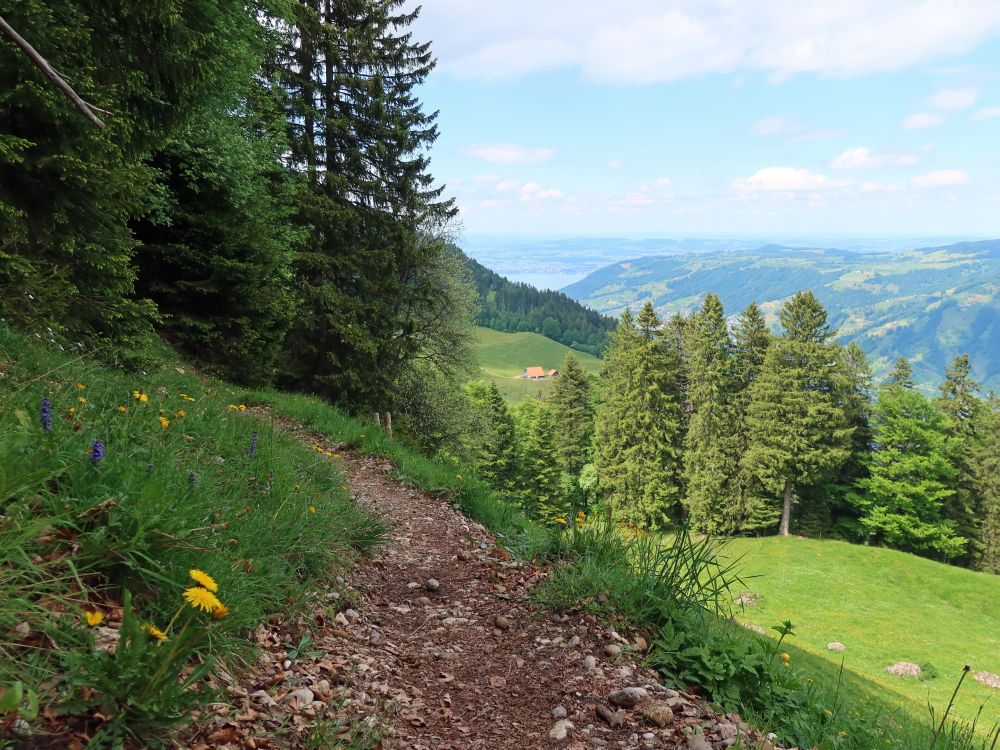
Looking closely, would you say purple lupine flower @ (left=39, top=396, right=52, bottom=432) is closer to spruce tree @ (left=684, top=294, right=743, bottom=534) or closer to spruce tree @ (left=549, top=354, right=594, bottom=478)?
spruce tree @ (left=684, top=294, right=743, bottom=534)

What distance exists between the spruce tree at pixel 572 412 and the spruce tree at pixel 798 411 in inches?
707

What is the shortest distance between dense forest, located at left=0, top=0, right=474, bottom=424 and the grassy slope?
1726cm

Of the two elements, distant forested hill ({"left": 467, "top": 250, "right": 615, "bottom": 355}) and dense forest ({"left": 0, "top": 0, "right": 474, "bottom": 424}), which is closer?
dense forest ({"left": 0, "top": 0, "right": 474, "bottom": 424})

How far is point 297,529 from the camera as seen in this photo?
4055mm

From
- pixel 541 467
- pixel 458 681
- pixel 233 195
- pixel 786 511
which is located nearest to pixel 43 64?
pixel 458 681

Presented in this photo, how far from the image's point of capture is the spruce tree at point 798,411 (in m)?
40.6

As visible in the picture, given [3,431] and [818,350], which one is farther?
[818,350]

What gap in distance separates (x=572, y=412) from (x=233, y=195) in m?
46.9

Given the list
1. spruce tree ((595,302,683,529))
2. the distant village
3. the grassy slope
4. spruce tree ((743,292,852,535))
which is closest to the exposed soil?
the grassy slope

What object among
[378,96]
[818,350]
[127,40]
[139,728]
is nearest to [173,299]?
[127,40]

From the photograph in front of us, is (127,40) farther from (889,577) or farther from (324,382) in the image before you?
(889,577)

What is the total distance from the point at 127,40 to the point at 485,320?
620ft

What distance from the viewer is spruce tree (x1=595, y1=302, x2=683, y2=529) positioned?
1700 inches

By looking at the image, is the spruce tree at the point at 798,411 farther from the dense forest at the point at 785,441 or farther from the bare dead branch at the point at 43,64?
the bare dead branch at the point at 43,64
